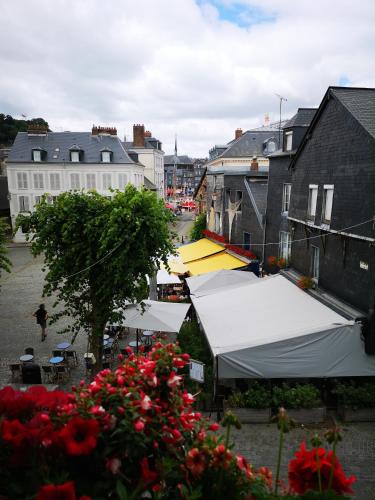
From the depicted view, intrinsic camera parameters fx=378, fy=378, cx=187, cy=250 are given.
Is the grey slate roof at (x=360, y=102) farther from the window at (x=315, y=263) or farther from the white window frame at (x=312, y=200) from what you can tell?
the window at (x=315, y=263)

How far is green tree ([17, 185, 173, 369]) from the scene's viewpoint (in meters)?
10.1

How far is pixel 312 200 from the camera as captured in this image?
13492mm

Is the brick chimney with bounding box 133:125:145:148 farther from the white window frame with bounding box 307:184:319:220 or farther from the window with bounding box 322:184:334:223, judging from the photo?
the window with bounding box 322:184:334:223

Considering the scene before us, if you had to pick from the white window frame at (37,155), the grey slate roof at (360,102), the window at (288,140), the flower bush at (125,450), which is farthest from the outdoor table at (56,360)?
the white window frame at (37,155)

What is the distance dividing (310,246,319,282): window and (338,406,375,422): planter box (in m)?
4.63

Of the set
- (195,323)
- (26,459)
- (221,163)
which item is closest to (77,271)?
(195,323)

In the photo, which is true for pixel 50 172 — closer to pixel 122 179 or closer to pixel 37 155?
pixel 37 155

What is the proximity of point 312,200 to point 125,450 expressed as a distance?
1237 cm

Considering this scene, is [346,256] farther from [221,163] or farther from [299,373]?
[221,163]

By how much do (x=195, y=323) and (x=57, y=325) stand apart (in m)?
6.40

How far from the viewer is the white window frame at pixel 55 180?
132ft

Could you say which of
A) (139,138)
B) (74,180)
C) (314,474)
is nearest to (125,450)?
(314,474)

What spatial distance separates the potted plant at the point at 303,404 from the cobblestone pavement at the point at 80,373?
350 millimetres

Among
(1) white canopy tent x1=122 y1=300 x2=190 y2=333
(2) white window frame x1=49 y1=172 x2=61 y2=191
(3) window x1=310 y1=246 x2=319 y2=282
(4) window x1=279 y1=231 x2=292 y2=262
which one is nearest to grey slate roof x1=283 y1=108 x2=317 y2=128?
(4) window x1=279 y1=231 x2=292 y2=262
